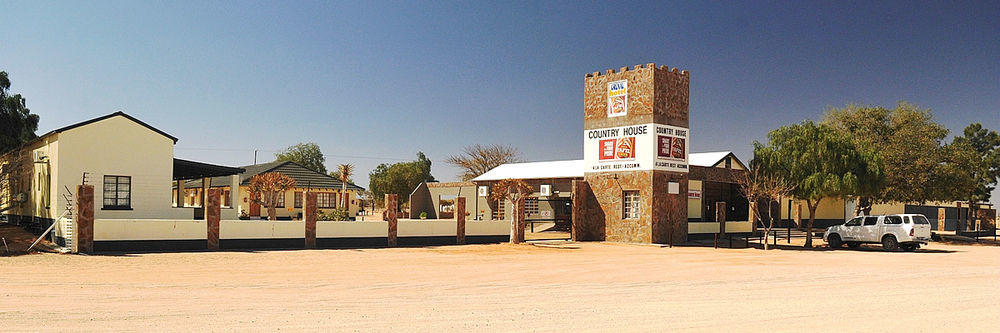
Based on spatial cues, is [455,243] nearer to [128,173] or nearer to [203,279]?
[128,173]

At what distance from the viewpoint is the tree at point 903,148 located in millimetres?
36781

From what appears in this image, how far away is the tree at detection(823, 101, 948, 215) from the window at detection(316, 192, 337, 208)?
33105 millimetres

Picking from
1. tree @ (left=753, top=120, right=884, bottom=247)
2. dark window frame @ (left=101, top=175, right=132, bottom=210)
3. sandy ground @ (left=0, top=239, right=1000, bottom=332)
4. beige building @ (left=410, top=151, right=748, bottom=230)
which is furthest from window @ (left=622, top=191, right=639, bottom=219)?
dark window frame @ (left=101, top=175, right=132, bottom=210)

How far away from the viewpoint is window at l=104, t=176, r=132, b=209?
A: 2723 centimetres

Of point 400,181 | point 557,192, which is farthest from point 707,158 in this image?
point 400,181

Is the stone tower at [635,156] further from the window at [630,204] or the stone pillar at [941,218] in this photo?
the stone pillar at [941,218]

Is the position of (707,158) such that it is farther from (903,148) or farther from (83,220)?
(83,220)

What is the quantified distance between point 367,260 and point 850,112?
30551 mm

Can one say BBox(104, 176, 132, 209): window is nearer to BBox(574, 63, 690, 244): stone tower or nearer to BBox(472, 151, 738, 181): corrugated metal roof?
BBox(574, 63, 690, 244): stone tower

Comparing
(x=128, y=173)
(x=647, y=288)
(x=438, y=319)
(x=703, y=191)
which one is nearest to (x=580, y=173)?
(x=703, y=191)

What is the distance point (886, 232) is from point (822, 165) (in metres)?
3.50

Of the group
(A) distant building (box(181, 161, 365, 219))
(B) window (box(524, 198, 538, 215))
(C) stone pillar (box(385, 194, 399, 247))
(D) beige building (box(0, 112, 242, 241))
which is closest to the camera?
(D) beige building (box(0, 112, 242, 241))

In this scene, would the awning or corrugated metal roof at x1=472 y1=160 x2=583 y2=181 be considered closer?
the awning

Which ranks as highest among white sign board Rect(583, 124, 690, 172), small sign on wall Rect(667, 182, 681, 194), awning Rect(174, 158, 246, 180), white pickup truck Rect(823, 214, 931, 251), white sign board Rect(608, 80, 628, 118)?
white sign board Rect(608, 80, 628, 118)
